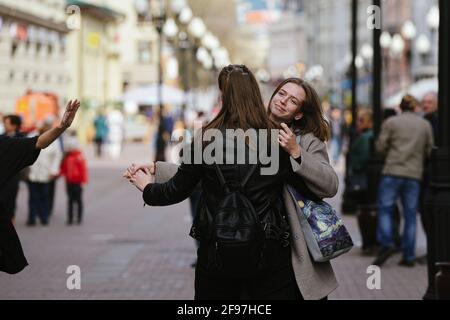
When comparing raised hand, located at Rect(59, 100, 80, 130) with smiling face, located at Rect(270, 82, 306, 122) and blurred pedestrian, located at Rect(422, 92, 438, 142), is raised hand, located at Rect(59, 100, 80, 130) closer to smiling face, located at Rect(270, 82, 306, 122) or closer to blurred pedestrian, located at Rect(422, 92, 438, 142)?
smiling face, located at Rect(270, 82, 306, 122)

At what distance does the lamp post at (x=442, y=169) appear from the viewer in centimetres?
838

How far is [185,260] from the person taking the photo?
13.4 meters

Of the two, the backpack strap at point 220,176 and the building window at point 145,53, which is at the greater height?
the building window at point 145,53

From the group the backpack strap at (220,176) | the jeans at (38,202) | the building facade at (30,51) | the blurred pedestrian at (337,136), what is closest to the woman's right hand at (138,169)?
the backpack strap at (220,176)

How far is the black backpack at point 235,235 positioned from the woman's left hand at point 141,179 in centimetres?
55

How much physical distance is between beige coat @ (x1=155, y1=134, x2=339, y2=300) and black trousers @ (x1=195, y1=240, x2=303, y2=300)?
57mm

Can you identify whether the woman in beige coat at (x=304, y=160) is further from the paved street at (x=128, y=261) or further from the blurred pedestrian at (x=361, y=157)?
the blurred pedestrian at (x=361, y=157)

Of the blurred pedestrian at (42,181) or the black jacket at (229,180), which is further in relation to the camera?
the blurred pedestrian at (42,181)

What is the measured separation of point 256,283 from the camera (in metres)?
5.44

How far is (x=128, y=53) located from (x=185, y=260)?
7475 cm

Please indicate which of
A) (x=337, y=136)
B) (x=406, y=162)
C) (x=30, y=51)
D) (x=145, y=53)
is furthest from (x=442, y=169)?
(x=145, y=53)

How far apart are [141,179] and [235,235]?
79cm
